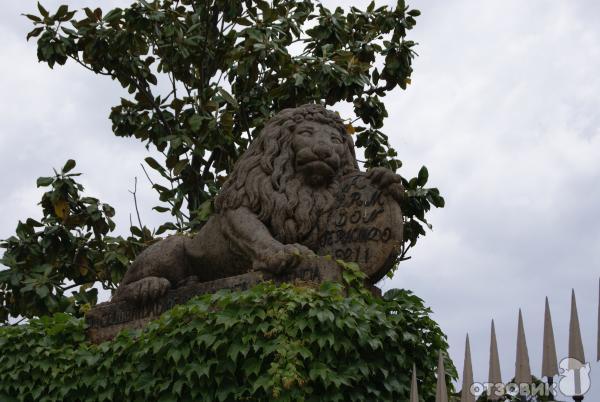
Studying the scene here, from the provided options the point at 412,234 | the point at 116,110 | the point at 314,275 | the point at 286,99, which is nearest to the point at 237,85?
the point at 286,99

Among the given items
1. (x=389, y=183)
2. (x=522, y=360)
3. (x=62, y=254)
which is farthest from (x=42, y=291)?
(x=522, y=360)

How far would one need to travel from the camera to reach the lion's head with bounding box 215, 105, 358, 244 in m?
8.07

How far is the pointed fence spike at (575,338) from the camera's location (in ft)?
15.4

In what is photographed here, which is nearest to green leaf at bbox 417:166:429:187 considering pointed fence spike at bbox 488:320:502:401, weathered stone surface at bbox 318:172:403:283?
weathered stone surface at bbox 318:172:403:283

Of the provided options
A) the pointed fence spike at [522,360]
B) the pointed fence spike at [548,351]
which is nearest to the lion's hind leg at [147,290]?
the pointed fence spike at [522,360]

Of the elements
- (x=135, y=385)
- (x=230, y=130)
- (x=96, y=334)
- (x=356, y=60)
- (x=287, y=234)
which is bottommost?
(x=135, y=385)

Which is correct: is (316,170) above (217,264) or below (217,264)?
above

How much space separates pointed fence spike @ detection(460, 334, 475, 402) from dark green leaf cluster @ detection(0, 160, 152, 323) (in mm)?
8077

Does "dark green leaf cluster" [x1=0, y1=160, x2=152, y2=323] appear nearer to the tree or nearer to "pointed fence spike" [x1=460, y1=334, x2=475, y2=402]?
the tree

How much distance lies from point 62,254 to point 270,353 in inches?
275

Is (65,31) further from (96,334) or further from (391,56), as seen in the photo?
(96,334)

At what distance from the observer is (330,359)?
7059 millimetres

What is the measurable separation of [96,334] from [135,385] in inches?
45.9

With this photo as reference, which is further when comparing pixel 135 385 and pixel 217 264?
pixel 217 264
